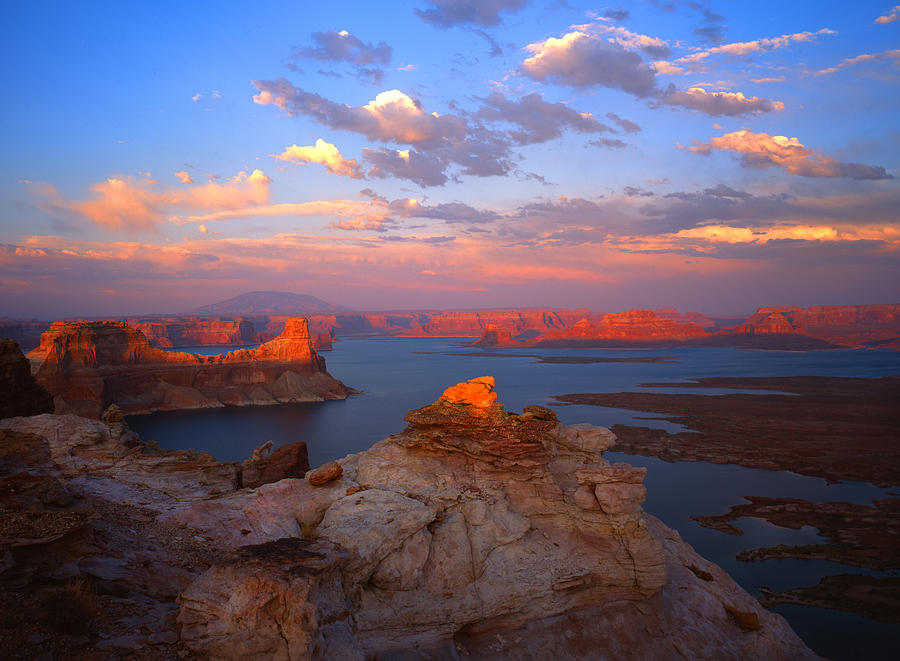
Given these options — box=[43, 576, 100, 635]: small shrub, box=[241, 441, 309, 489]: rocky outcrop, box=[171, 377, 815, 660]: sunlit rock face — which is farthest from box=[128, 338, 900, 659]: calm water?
box=[43, 576, 100, 635]: small shrub

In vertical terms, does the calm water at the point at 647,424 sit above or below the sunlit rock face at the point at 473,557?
below

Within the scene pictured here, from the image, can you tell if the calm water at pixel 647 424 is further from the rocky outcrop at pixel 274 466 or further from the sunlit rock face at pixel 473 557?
the rocky outcrop at pixel 274 466

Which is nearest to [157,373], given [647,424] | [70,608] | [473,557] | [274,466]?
[274,466]

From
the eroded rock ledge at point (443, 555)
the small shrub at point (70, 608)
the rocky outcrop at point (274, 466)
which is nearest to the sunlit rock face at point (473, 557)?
the eroded rock ledge at point (443, 555)

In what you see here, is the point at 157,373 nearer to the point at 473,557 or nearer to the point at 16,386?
the point at 16,386

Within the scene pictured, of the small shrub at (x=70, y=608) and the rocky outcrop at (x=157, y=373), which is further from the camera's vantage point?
the rocky outcrop at (x=157, y=373)

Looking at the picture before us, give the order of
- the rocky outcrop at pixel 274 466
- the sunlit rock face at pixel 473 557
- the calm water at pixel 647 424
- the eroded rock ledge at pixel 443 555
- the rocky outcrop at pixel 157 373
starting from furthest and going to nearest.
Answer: the rocky outcrop at pixel 157 373, the calm water at pixel 647 424, the rocky outcrop at pixel 274 466, the sunlit rock face at pixel 473 557, the eroded rock ledge at pixel 443 555

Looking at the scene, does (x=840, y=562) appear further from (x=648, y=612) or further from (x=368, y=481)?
(x=368, y=481)


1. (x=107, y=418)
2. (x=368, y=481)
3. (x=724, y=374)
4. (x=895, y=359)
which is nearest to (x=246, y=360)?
(x=107, y=418)
